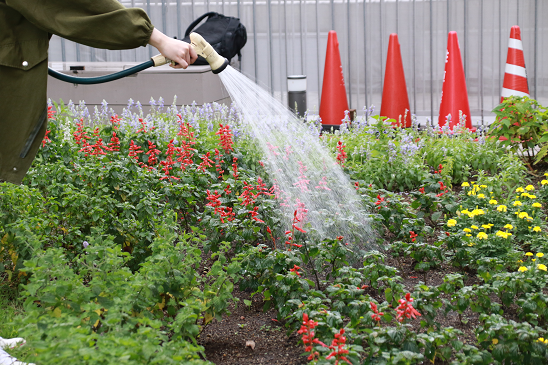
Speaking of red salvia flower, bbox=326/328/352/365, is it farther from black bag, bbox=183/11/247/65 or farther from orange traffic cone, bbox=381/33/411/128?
orange traffic cone, bbox=381/33/411/128

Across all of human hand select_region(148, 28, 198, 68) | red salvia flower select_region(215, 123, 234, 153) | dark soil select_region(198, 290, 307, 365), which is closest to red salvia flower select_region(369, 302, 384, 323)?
dark soil select_region(198, 290, 307, 365)

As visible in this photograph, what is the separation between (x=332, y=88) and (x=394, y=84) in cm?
74

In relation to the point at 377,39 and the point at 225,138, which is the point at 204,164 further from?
the point at 377,39

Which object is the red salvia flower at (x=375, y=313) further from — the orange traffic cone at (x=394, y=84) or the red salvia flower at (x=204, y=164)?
the orange traffic cone at (x=394, y=84)

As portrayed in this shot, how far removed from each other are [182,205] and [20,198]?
2.76 feet

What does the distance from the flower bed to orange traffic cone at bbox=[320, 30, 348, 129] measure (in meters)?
2.39

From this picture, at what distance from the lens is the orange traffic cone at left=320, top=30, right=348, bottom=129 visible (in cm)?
727

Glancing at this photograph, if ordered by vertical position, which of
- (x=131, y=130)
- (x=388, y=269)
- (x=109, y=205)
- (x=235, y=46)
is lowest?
(x=388, y=269)

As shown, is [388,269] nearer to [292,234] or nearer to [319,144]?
[292,234]

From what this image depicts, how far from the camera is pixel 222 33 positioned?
6.99 meters

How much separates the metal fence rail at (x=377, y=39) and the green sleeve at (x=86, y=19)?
5.61 m

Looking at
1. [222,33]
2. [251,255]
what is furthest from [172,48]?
[222,33]

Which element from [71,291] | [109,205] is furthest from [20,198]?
→ [71,291]

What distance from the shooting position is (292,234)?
2.85 metres
